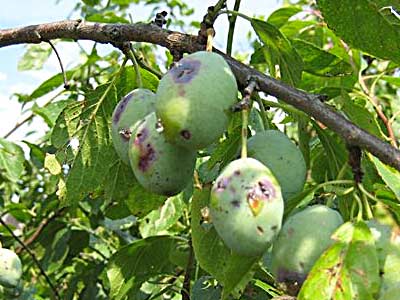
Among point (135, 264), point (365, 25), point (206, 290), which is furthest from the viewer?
point (135, 264)

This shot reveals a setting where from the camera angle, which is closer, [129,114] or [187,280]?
[129,114]

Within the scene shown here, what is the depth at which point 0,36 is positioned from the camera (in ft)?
4.40

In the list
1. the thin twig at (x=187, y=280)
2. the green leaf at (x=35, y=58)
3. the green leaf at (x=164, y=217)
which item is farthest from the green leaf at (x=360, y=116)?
the green leaf at (x=35, y=58)

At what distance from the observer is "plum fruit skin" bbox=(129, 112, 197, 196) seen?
3.12ft

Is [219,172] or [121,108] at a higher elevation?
[121,108]

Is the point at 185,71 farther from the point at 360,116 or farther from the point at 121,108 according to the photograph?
the point at 360,116

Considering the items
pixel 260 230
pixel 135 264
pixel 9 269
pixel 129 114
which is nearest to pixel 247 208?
pixel 260 230

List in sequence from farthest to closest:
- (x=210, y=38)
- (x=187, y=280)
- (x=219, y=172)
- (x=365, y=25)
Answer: (x=187, y=280)
(x=219, y=172)
(x=365, y=25)
(x=210, y=38)

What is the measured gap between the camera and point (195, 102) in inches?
34.5

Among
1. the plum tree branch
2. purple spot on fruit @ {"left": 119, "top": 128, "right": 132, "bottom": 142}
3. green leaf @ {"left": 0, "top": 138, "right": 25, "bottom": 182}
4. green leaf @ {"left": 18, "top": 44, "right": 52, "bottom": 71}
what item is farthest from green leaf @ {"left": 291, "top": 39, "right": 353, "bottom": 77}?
green leaf @ {"left": 18, "top": 44, "right": 52, "bottom": 71}

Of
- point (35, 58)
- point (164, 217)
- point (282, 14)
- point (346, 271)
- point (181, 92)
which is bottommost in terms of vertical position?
point (164, 217)

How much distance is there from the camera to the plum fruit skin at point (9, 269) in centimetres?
192

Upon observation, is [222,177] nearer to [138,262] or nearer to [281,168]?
[281,168]

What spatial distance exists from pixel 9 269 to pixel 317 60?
98 cm
